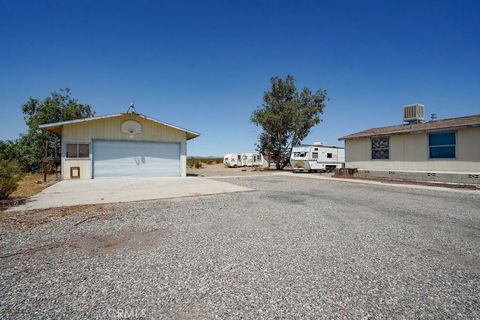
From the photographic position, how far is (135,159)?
16047 mm

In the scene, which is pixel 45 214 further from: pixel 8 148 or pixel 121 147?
pixel 8 148

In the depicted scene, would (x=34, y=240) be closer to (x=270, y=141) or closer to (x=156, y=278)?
(x=156, y=278)

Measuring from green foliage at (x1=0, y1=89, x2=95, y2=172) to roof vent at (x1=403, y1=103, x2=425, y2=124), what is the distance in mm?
28132

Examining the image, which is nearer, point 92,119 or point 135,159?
point 92,119

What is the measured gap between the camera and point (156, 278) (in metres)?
2.91

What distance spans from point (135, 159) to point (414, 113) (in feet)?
64.4

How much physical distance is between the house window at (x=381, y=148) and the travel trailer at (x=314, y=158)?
17.1 ft

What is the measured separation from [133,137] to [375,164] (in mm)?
16761

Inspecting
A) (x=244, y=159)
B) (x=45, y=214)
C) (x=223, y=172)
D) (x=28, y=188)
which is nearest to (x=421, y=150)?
(x=223, y=172)

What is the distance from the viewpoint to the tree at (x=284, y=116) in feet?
90.6

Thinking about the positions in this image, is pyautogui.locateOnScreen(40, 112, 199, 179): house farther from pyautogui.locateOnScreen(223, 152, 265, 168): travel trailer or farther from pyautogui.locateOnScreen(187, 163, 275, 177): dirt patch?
pyautogui.locateOnScreen(223, 152, 265, 168): travel trailer

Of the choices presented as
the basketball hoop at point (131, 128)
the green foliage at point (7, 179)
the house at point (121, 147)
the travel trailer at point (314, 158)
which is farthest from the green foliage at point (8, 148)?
the travel trailer at point (314, 158)

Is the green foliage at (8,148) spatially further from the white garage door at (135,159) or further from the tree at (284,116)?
the tree at (284,116)

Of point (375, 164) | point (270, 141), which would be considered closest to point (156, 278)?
point (375, 164)
